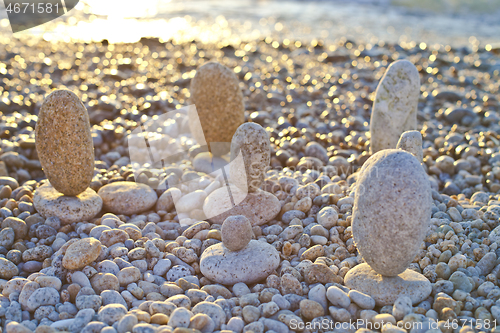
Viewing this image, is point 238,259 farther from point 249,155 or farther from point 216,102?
point 216,102

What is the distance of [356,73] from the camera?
816 cm

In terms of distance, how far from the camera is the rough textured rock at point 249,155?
3477mm

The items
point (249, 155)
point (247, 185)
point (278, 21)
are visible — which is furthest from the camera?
point (278, 21)

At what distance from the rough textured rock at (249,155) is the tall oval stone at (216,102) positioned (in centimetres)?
108

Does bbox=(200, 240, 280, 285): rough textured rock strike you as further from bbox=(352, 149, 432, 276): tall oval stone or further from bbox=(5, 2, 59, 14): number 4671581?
bbox=(5, 2, 59, 14): number 4671581

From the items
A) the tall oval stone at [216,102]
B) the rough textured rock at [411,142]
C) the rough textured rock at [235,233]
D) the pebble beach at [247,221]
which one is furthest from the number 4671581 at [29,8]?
the rough textured rock at [411,142]

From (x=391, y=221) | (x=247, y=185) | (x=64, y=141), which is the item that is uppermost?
(x=64, y=141)

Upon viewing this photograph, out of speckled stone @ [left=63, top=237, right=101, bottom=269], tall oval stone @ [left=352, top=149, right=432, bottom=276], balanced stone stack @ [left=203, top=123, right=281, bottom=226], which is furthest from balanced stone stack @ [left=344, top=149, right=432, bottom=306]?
speckled stone @ [left=63, top=237, right=101, bottom=269]

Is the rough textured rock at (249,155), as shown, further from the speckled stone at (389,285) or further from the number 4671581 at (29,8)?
the number 4671581 at (29,8)

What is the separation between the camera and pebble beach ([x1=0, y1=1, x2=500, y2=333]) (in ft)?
7.99

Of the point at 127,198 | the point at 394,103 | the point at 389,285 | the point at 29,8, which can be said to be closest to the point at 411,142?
the point at 394,103

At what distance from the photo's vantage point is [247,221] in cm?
293

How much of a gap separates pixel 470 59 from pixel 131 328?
9974 mm

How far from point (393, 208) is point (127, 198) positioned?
242 cm
